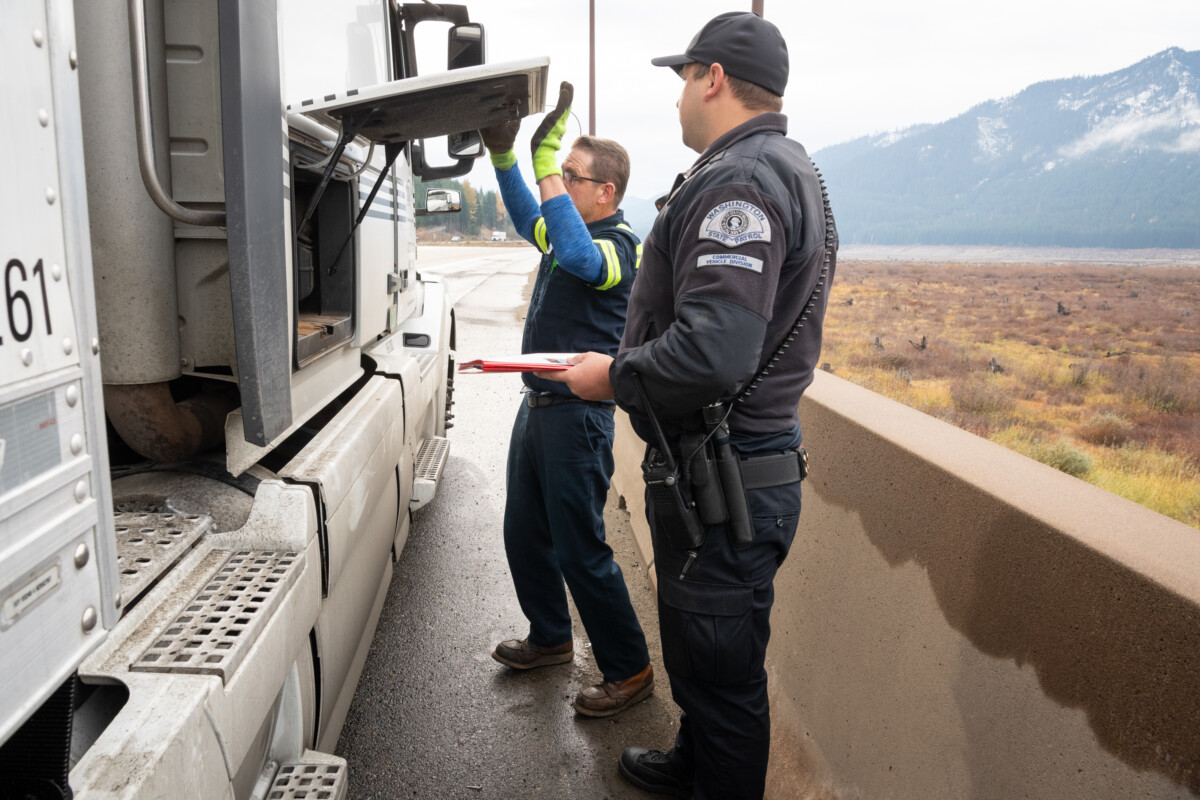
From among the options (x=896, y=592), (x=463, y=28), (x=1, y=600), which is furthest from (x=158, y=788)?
(x=463, y=28)

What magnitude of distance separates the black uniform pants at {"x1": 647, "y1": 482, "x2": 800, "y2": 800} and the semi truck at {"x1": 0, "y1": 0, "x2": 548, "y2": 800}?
973 millimetres

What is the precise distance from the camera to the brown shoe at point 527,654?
11.8 ft

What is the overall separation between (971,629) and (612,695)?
177 centimetres

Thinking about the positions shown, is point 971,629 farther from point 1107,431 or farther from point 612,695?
point 1107,431

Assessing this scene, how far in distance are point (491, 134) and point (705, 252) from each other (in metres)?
1.53

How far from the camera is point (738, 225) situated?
1884mm

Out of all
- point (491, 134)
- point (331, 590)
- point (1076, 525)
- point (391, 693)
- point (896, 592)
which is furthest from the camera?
point (391, 693)

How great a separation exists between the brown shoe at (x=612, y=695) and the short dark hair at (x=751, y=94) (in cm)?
229

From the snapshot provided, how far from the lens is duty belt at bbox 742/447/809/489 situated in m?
2.21

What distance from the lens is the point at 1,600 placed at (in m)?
0.96

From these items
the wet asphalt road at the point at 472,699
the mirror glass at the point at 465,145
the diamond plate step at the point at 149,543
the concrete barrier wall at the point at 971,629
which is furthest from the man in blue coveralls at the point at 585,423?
the diamond plate step at the point at 149,543

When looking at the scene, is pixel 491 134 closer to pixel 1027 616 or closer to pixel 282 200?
pixel 282 200

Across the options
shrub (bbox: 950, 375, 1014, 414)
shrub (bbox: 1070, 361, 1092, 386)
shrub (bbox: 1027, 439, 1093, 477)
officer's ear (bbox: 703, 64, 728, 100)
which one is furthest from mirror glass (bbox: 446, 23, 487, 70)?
shrub (bbox: 1070, 361, 1092, 386)

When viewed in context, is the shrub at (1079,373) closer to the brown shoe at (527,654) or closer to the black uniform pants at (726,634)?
the brown shoe at (527,654)
